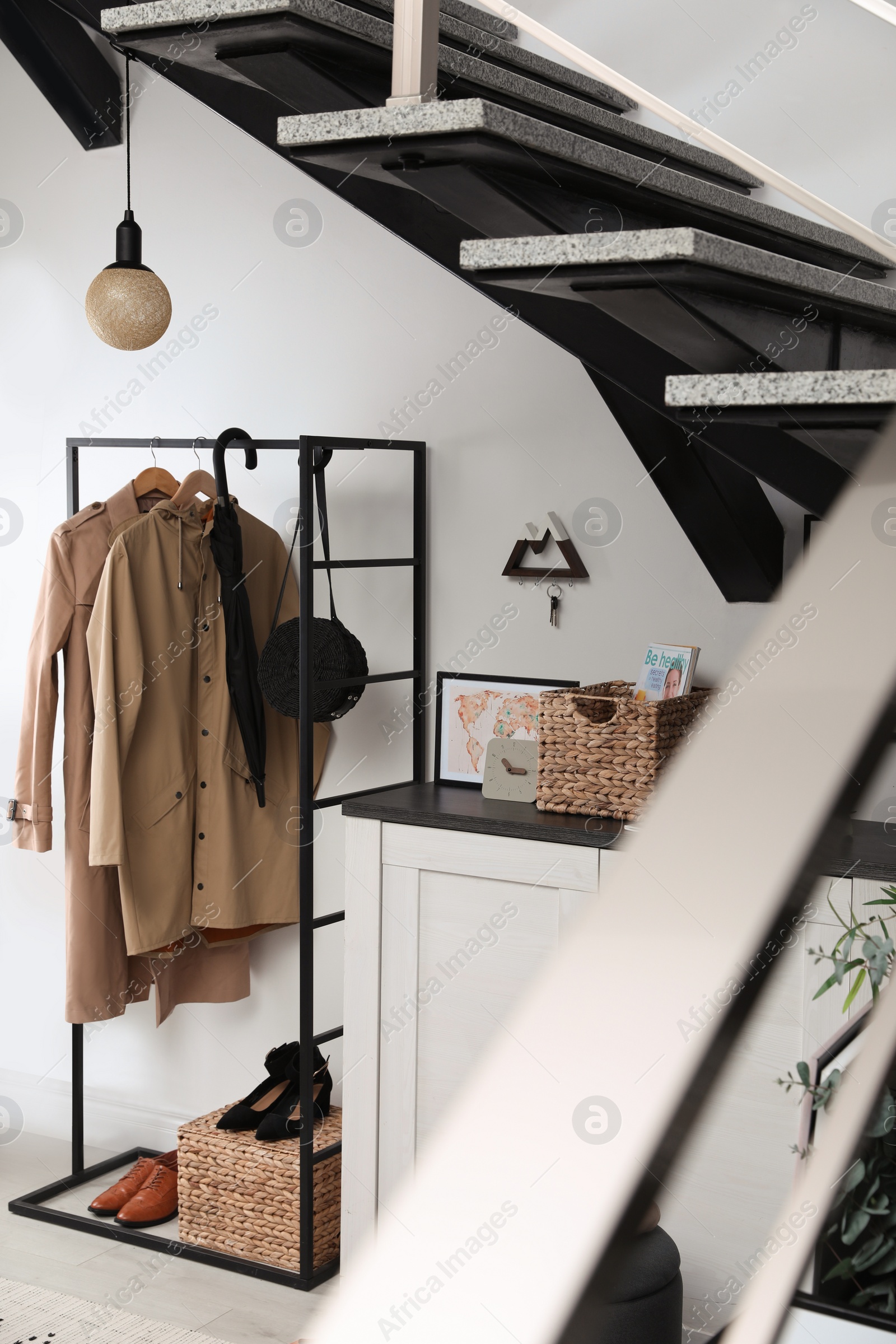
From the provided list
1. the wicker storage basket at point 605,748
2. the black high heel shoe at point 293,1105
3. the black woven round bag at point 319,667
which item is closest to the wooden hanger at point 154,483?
the black woven round bag at point 319,667

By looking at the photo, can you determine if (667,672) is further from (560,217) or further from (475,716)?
(560,217)

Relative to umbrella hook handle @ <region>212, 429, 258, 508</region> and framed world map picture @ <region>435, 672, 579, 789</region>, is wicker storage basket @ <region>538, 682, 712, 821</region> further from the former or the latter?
umbrella hook handle @ <region>212, 429, 258, 508</region>

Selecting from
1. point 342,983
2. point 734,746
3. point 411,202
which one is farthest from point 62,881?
point 734,746

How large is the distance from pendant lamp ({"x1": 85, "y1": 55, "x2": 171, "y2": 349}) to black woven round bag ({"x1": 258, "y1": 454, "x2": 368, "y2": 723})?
449 mm

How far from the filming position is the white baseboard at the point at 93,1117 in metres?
3.32

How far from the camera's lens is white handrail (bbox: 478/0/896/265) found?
1515 millimetres

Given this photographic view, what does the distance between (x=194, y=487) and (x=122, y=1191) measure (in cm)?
167

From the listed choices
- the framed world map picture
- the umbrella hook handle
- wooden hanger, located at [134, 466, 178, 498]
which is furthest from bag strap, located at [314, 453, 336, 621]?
wooden hanger, located at [134, 466, 178, 498]

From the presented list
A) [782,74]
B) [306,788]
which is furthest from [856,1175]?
[782,74]

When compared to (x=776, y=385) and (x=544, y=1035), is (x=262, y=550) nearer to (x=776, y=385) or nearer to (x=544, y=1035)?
(x=776, y=385)

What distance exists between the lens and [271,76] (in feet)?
4.71

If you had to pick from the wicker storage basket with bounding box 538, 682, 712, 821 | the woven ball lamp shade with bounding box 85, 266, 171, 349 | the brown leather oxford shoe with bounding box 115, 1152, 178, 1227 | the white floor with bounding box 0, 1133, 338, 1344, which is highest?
the woven ball lamp shade with bounding box 85, 266, 171, 349

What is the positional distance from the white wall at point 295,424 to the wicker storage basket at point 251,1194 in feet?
1.21

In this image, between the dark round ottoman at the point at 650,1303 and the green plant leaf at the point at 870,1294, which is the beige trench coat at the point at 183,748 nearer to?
the dark round ottoman at the point at 650,1303
